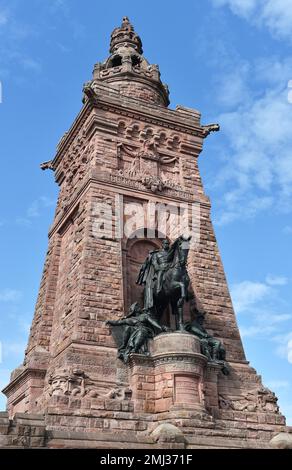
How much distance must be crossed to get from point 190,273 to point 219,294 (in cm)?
128

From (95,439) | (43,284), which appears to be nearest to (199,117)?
(43,284)

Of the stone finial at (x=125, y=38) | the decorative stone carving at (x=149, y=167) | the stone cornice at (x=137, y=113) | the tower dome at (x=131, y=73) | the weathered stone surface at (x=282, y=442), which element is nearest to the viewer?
the weathered stone surface at (x=282, y=442)

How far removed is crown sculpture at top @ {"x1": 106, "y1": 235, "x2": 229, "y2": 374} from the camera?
16.7 m

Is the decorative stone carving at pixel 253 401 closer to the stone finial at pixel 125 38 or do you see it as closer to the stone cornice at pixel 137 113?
the stone cornice at pixel 137 113

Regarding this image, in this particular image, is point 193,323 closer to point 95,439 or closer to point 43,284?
point 95,439

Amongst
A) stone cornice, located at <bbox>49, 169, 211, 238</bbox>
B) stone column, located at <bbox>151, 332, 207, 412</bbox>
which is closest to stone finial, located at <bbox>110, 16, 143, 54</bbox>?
stone cornice, located at <bbox>49, 169, 211, 238</bbox>

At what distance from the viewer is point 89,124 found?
22.7m

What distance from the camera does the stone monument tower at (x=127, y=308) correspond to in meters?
14.7

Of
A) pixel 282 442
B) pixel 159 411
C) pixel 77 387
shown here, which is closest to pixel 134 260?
pixel 77 387

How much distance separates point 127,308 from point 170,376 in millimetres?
3614

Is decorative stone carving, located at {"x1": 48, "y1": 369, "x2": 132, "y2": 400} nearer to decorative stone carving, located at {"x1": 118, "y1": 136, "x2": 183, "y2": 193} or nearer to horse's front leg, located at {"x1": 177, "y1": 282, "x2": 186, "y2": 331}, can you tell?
horse's front leg, located at {"x1": 177, "y1": 282, "x2": 186, "y2": 331}

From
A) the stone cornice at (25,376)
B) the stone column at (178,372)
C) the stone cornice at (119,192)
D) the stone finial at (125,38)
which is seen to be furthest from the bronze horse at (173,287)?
the stone finial at (125,38)

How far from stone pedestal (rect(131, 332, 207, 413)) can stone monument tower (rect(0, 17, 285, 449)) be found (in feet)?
0.10

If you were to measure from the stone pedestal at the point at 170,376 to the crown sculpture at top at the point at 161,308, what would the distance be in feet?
1.76
